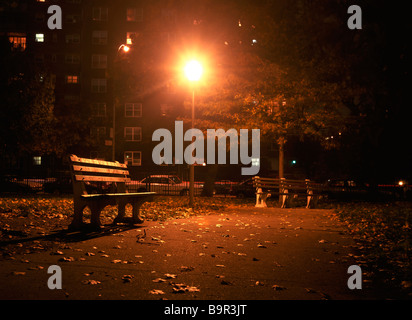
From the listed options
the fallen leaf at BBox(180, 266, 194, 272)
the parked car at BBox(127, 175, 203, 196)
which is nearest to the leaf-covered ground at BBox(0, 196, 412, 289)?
the fallen leaf at BBox(180, 266, 194, 272)

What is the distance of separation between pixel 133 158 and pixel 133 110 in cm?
693

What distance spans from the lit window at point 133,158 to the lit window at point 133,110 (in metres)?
5.34

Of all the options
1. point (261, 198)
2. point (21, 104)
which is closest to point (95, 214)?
point (261, 198)

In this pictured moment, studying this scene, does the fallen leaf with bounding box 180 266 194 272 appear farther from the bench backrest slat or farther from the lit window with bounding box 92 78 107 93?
the lit window with bounding box 92 78 107 93

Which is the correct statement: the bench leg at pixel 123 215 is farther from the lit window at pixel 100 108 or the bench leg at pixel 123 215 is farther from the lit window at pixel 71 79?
the lit window at pixel 71 79

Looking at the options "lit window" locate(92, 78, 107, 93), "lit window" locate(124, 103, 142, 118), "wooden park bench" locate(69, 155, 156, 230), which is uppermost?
"lit window" locate(92, 78, 107, 93)

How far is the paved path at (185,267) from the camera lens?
4.85 meters

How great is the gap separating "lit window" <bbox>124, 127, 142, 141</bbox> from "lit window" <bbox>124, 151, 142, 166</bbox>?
201 centimetres

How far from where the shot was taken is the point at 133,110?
64.9 meters

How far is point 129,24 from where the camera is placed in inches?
2559

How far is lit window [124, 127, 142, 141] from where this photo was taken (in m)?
64.6

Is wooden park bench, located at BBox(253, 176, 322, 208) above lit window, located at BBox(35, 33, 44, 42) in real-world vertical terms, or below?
below

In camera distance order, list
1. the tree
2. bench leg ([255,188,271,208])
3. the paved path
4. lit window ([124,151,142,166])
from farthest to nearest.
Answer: lit window ([124,151,142,166]) → the tree → bench leg ([255,188,271,208]) → the paved path
